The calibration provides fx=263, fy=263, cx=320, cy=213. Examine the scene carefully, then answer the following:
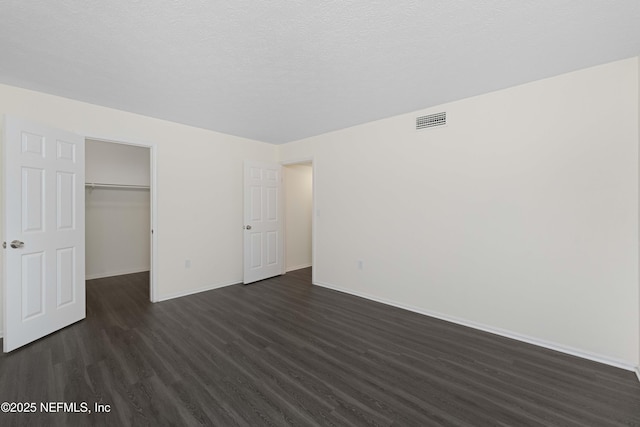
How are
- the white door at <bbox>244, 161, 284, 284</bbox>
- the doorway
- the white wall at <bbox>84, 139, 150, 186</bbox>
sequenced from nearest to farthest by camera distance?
the white door at <bbox>244, 161, 284, 284</bbox> → the white wall at <bbox>84, 139, 150, 186</bbox> → the doorway

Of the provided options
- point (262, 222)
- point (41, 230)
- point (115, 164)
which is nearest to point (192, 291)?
point (262, 222)

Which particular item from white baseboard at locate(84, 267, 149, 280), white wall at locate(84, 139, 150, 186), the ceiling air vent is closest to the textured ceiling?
the ceiling air vent

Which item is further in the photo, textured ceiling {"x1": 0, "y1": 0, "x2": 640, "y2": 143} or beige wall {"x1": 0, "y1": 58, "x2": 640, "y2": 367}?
beige wall {"x1": 0, "y1": 58, "x2": 640, "y2": 367}

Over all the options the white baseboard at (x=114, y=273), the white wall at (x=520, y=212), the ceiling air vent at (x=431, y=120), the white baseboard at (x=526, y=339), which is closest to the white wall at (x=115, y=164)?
the white baseboard at (x=114, y=273)

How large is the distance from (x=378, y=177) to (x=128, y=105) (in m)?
3.18

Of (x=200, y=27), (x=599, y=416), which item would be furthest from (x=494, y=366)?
(x=200, y=27)

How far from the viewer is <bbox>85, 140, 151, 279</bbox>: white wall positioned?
179 inches

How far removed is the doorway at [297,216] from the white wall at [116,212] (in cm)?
274

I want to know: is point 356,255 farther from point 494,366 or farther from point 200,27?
point 200,27

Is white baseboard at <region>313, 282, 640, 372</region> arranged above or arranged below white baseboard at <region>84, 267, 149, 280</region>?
below

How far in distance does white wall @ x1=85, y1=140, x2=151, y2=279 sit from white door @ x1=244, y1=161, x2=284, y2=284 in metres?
2.26

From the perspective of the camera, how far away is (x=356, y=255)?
390 centimetres

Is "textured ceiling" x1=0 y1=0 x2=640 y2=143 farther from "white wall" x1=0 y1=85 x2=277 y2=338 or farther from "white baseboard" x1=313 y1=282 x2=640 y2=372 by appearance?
"white baseboard" x1=313 y1=282 x2=640 y2=372

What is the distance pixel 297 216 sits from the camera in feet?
17.8
